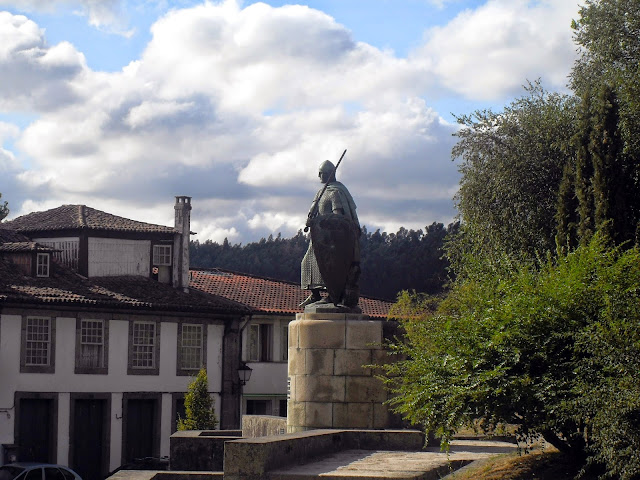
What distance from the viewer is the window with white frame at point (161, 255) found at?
139ft

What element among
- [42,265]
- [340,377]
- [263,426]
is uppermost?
[42,265]

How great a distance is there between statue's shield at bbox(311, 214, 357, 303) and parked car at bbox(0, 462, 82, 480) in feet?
39.4

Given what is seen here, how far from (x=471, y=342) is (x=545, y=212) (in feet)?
64.3

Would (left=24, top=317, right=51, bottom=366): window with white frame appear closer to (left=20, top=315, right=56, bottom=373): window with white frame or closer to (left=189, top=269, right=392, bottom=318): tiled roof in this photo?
(left=20, top=315, right=56, bottom=373): window with white frame

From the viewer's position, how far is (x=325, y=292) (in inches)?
672

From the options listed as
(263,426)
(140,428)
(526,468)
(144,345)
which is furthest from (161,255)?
(526,468)

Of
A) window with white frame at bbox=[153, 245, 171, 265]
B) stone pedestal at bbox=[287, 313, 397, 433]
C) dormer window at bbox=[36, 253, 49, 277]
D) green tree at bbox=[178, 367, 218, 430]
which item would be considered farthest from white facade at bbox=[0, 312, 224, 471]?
stone pedestal at bbox=[287, 313, 397, 433]

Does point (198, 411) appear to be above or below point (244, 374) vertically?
below

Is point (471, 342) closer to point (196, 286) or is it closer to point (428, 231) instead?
point (196, 286)

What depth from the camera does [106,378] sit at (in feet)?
123

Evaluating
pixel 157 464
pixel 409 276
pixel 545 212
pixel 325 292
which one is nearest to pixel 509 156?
pixel 545 212

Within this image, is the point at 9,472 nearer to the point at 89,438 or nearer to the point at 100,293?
the point at 89,438

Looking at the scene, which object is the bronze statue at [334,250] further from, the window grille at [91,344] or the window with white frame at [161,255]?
the window with white frame at [161,255]

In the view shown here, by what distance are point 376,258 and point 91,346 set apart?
33749 mm
